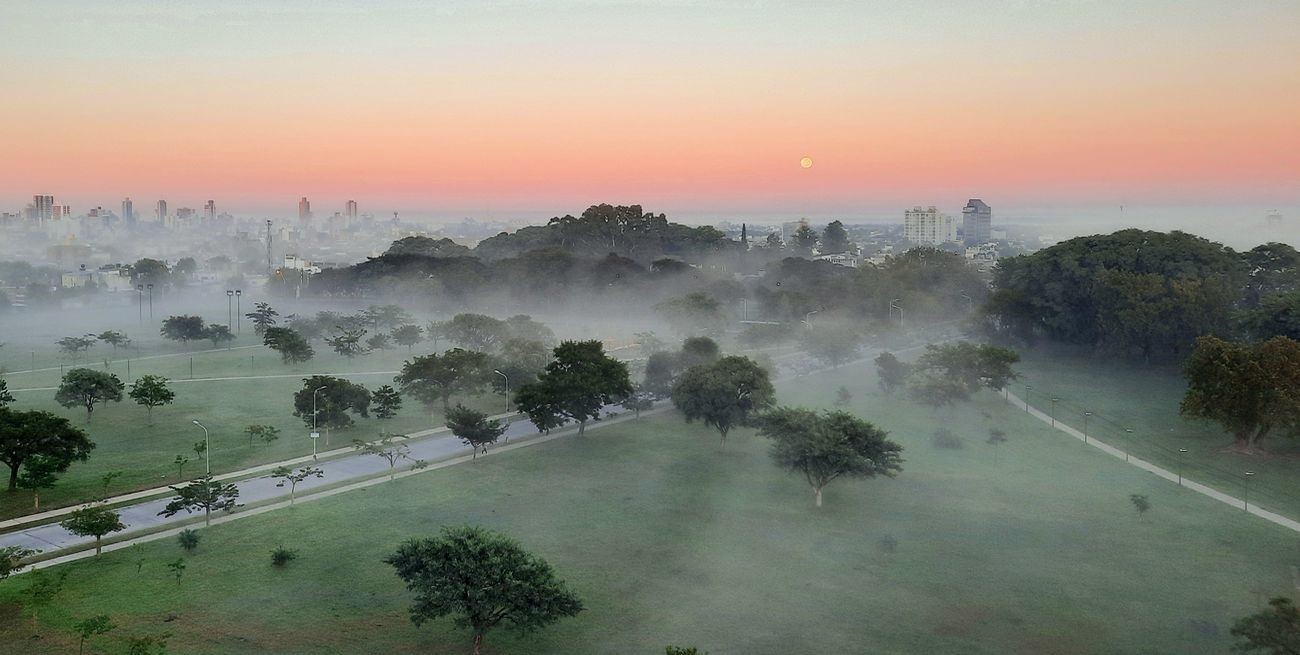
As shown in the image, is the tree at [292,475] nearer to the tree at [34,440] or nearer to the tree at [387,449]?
the tree at [387,449]

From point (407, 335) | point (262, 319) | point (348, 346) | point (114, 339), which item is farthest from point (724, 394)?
point (262, 319)

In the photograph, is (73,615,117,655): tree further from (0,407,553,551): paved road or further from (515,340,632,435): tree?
(515,340,632,435): tree

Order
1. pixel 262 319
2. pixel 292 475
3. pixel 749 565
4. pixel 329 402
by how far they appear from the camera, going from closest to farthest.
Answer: pixel 749 565 < pixel 292 475 < pixel 329 402 < pixel 262 319

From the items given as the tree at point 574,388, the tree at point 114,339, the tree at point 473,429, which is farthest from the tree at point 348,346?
the tree at point 473,429

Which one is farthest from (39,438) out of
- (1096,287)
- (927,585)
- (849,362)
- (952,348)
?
(1096,287)

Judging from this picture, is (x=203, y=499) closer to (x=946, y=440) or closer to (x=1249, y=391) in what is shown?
(x=946, y=440)

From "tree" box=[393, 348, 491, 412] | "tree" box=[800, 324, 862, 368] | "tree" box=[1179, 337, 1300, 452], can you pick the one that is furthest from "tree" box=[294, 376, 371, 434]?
"tree" box=[1179, 337, 1300, 452]
